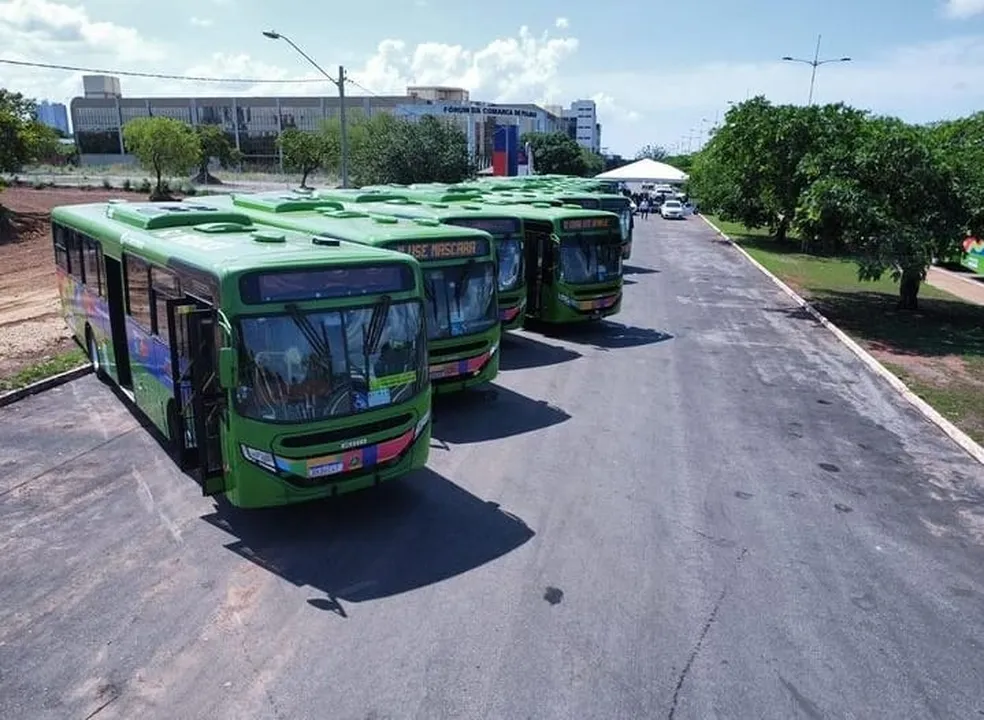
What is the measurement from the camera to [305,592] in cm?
695

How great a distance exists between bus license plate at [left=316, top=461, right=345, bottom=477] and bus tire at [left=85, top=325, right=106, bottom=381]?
7.19m

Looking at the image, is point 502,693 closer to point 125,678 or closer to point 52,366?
point 125,678

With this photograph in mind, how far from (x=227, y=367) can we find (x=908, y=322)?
18.3 meters

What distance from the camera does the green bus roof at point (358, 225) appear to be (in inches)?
464

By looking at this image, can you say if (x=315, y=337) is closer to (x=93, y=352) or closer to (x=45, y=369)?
(x=93, y=352)

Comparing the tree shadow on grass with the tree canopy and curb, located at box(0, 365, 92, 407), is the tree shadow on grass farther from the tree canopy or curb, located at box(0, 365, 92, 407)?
curb, located at box(0, 365, 92, 407)

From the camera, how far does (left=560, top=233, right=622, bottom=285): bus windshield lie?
1709 cm

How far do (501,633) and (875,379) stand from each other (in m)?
11.2

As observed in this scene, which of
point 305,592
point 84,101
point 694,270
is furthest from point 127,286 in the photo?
point 84,101

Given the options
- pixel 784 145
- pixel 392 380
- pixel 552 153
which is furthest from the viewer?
pixel 552 153

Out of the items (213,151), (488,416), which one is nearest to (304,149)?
(213,151)

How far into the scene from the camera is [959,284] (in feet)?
92.1

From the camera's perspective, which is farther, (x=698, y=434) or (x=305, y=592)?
(x=698, y=434)

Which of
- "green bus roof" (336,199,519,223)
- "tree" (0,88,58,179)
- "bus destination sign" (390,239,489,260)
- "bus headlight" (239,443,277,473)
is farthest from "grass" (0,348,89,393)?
"tree" (0,88,58,179)
